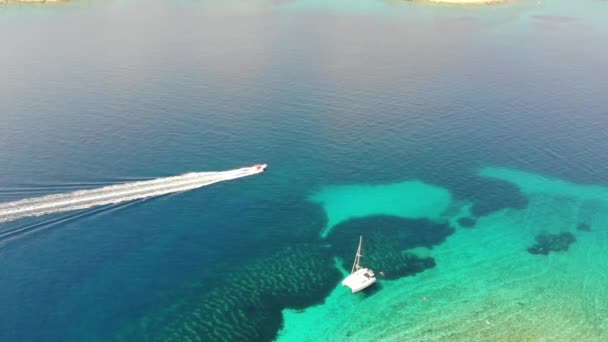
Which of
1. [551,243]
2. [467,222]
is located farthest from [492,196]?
[551,243]

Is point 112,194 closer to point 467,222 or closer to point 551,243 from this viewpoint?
point 467,222

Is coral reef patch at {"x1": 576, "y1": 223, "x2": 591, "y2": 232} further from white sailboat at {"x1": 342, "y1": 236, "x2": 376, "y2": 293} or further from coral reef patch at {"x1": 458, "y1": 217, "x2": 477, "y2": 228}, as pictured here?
white sailboat at {"x1": 342, "y1": 236, "x2": 376, "y2": 293}

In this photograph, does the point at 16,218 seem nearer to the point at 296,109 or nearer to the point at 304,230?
the point at 304,230

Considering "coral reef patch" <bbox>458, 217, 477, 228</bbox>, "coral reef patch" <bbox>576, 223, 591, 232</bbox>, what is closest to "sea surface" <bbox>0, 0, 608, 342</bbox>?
"coral reef patch" <bbox>458, 217, 477, 228</bbox>

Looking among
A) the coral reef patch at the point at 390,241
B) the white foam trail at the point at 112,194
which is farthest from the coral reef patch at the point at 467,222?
the white foam trail at the point at 112,194

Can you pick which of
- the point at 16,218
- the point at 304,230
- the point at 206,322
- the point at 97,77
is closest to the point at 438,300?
the point at 304,230

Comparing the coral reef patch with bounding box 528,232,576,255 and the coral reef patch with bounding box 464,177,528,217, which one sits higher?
the coral reef patch with bounding box 464,177,528,217

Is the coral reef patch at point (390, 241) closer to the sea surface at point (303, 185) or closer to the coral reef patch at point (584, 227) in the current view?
the sea surface at point (303, 185)
